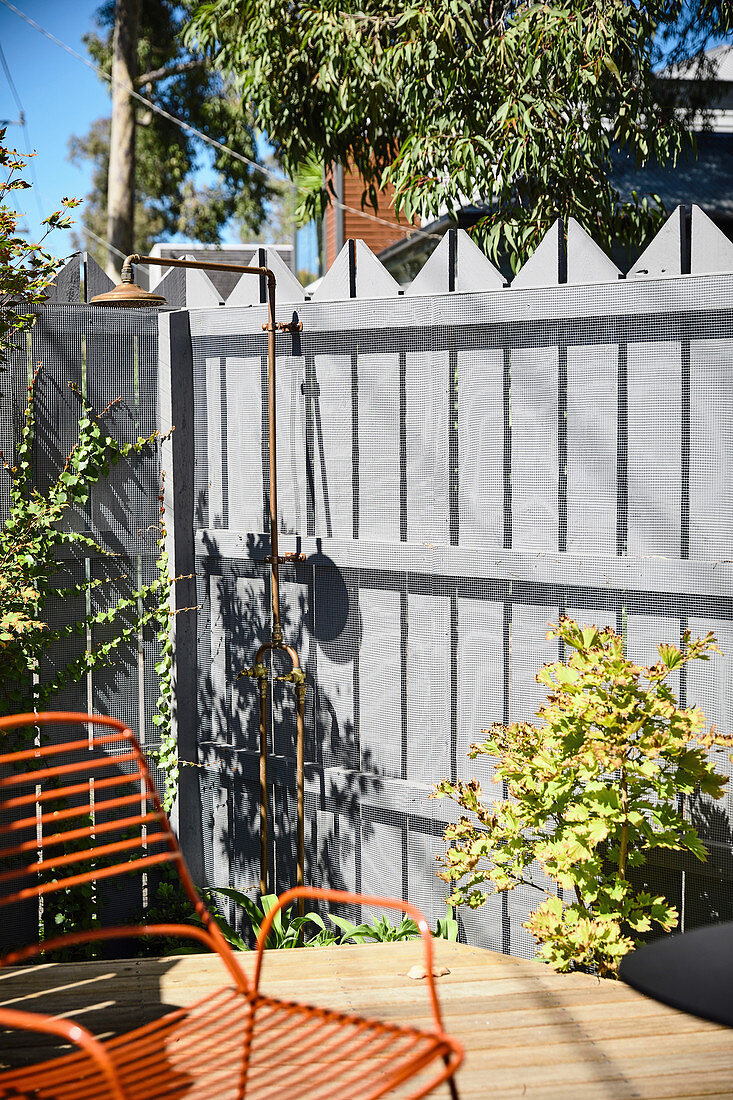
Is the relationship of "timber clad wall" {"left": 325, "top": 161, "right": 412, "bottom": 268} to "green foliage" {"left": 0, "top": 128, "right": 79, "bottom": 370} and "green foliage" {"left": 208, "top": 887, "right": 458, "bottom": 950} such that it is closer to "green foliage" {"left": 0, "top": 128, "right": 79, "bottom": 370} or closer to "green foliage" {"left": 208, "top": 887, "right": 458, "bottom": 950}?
"green foliage" {"left": 0, "top": 128, "right": 79, "bottom": 370}

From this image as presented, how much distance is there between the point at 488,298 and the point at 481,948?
199 cm

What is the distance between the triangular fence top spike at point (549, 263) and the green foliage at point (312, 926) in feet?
6.44

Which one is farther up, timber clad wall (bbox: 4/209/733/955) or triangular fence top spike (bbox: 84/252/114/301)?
triangular fence top spike (bbox: 84/252/114/301)

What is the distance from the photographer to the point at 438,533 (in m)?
3.01

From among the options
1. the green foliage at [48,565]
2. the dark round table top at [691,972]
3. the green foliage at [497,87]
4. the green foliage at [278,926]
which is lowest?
the green foliage at [278,926]

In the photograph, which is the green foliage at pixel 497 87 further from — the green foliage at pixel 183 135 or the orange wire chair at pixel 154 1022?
the green foliage at pixel 183 135

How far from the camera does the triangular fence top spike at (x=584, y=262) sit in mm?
2768

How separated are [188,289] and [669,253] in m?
1.69

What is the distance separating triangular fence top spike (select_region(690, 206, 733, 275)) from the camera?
2.62 meters

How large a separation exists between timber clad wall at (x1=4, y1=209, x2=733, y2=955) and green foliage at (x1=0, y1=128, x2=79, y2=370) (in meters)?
0.52

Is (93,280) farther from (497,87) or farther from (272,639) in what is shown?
(497,87)

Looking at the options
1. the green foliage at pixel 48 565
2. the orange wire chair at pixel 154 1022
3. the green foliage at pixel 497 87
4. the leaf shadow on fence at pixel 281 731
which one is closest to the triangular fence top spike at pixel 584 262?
the leaf shadow on fence at pixel 281 731

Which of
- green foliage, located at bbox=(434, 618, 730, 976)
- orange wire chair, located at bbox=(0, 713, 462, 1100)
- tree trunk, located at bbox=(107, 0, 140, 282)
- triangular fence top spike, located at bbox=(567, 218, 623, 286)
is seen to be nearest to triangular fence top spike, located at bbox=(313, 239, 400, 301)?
triangular fence top spike, located at bbox=(567, 218, 623, 286)

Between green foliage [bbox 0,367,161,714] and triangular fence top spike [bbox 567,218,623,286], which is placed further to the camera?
green foliage [bbox 0,367,161,714]
